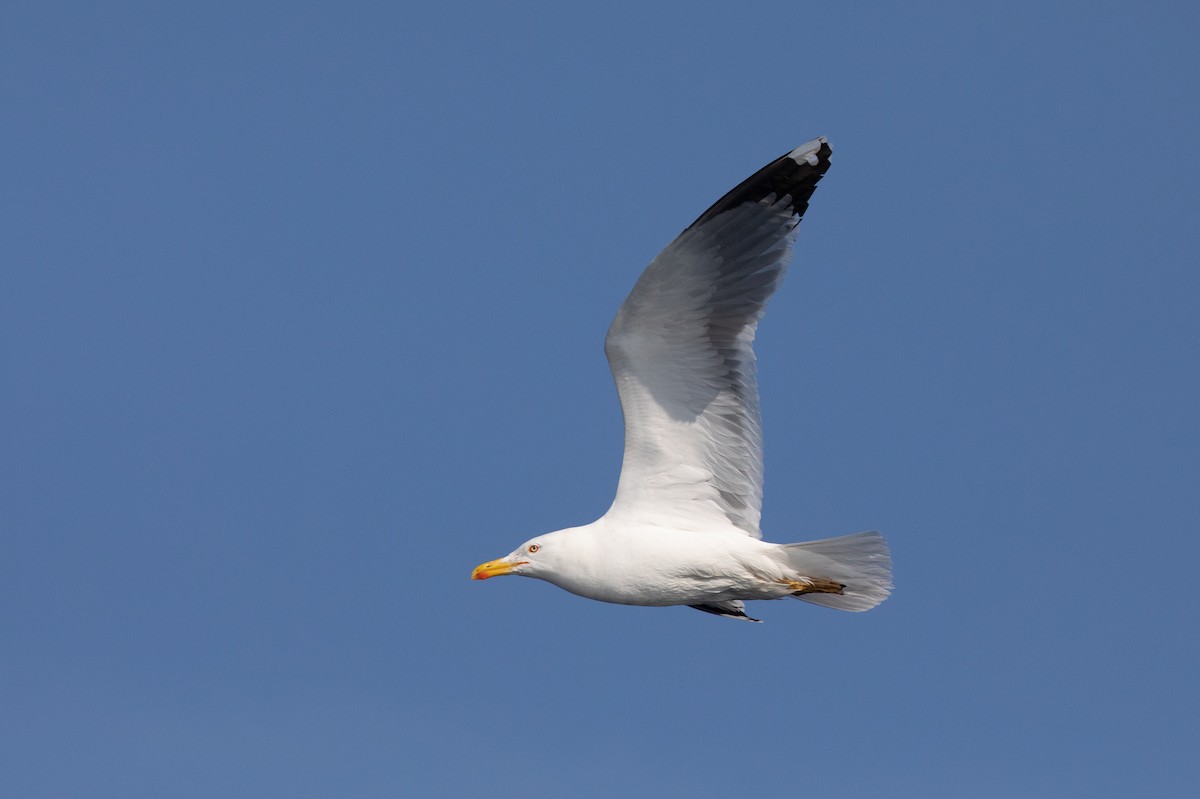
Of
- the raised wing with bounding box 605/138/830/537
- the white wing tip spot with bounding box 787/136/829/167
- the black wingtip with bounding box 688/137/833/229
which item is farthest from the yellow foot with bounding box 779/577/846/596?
the white wing tip spot with bounding box 787/136/829/167

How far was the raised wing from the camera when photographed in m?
16.1

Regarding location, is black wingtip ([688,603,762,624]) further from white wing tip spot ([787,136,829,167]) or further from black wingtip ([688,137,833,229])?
white wing tip spot ([787,136,829,167])

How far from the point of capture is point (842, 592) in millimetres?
16609

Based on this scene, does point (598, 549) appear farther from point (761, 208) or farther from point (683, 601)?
point (761, 208)

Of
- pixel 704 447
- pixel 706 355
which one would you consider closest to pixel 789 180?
pixel 706 355

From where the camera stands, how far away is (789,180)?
16156 millimetres

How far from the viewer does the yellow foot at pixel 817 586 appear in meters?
16.4

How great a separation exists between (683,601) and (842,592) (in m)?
1.35

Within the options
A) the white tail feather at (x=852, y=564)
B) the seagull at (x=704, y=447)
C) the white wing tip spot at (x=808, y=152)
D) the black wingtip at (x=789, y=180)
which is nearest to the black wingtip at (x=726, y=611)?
the seagull at (x=704, y=447)

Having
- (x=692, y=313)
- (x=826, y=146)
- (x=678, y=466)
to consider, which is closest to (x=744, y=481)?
(x=678, y=466)

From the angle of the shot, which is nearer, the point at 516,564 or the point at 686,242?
the point at 686,242

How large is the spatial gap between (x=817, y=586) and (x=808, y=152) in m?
3.65

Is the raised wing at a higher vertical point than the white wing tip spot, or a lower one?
lower

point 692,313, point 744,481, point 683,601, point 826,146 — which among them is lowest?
point 683,601
